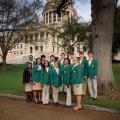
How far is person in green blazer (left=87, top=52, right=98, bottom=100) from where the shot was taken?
49.7ft

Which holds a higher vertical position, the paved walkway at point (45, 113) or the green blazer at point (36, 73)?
the green blazer at point (36, 73)

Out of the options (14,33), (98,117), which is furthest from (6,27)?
(98,117)

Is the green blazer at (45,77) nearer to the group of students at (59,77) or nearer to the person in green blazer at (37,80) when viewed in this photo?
the group of students at (59,77)

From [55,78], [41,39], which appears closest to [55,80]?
[55,78]

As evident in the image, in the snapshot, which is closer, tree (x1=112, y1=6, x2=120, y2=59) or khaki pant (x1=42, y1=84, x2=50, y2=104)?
khaki pant (x1=42, y1=84, x2=50, y2=104)

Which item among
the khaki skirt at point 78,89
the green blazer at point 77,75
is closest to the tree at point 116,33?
the green blazer at point 77,75

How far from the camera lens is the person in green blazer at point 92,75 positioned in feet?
49.7

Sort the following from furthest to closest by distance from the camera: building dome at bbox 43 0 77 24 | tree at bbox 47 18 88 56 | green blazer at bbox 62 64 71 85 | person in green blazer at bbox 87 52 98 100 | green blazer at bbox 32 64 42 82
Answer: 1. tree at bbox 47 18 88 56
2. building dome at bbox 43 0 77 24
3. green blazer at bbox 32 64 42 82
4. person in green blazer at bbox 87 52 98 100
5. green blazer at bbox 62 64 71 85

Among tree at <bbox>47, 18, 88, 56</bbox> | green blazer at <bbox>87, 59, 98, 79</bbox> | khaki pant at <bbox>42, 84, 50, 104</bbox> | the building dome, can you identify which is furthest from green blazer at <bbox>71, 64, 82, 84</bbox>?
tree at <bbox>47, 18, 88, 56</bbox>

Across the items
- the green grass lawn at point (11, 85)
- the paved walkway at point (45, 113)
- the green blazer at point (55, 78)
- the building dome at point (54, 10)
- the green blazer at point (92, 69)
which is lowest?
the paved walkway at point (45, 113)

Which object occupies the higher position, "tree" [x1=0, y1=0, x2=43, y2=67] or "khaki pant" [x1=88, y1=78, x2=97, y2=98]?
"tree" [x1=0, y1=0, x2=43, y2=67]

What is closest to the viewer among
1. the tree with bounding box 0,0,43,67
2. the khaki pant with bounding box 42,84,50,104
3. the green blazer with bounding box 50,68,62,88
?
the green blazer with bounding box 50,68,62,88

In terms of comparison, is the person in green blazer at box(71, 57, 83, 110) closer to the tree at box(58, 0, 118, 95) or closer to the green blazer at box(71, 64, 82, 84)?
the green blazer at box(71, 64, 82, 84)

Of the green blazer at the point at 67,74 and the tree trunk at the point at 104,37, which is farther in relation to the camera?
the tree trunk at the point at 104,37
